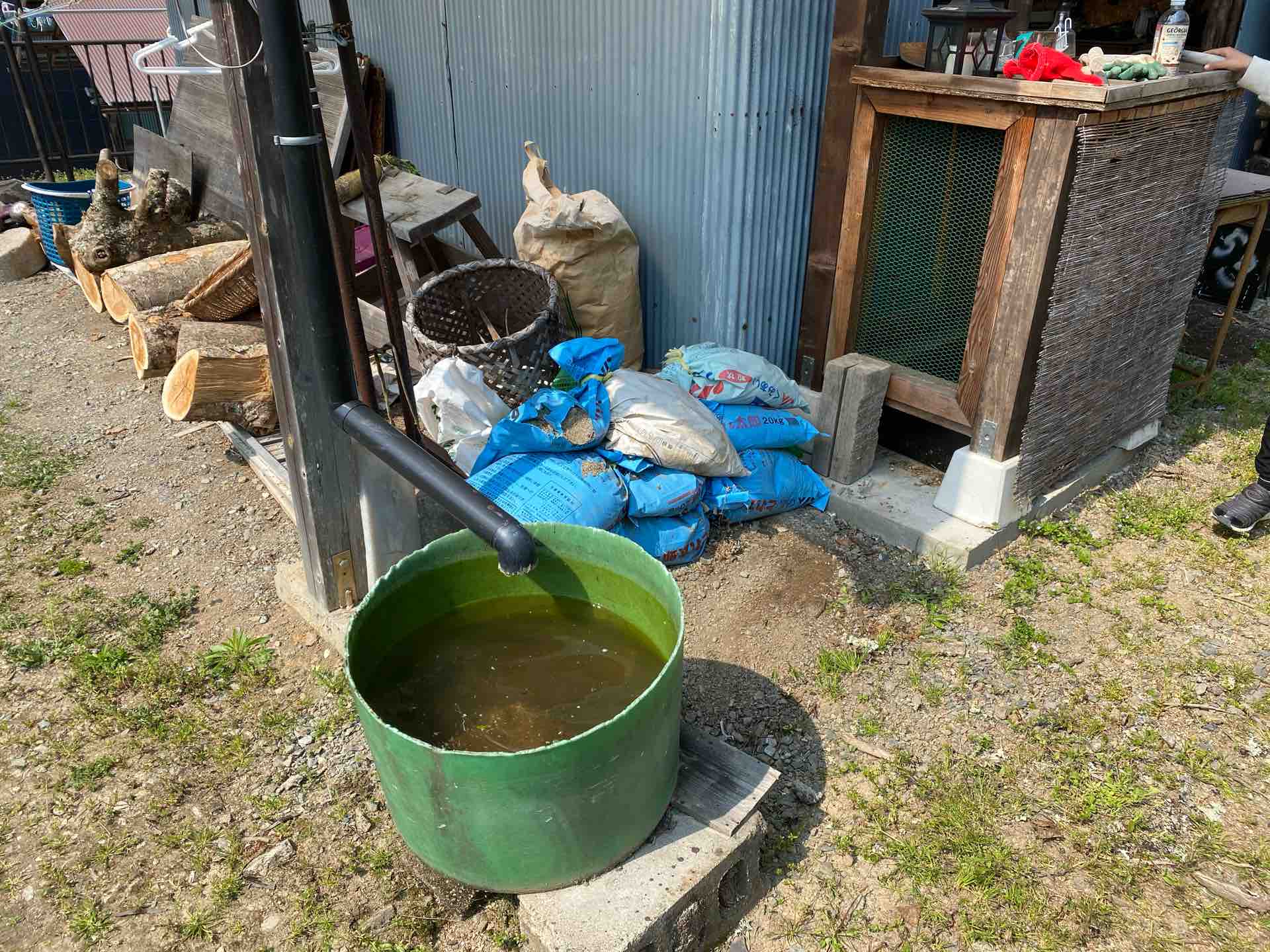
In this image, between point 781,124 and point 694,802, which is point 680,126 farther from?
point 694,802

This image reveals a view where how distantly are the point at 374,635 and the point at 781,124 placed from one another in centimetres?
270

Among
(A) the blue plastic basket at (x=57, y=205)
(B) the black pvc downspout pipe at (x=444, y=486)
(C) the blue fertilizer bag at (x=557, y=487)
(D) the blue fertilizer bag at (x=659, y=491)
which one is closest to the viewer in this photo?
(B) the black pvc downspout pipe at (x=444, y=486)

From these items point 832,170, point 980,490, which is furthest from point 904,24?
point 980,490

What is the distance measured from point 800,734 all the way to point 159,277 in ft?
14.7

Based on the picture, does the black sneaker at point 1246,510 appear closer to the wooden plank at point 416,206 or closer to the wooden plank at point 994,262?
the wooden plank at point 994,262

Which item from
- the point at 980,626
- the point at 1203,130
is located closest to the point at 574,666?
the point at 980,626

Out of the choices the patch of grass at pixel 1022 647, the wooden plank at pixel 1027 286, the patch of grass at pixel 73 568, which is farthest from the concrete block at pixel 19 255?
the patch of grass at pixel 1022 647

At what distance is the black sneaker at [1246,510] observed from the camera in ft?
12.1

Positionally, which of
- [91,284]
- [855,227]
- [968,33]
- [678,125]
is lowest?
[91,284]

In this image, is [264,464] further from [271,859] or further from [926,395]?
[926,395]

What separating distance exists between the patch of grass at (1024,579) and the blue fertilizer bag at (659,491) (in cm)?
122

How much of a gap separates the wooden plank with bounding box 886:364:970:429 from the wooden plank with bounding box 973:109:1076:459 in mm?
114

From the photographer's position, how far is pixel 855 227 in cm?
374

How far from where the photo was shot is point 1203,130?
3.71 m
